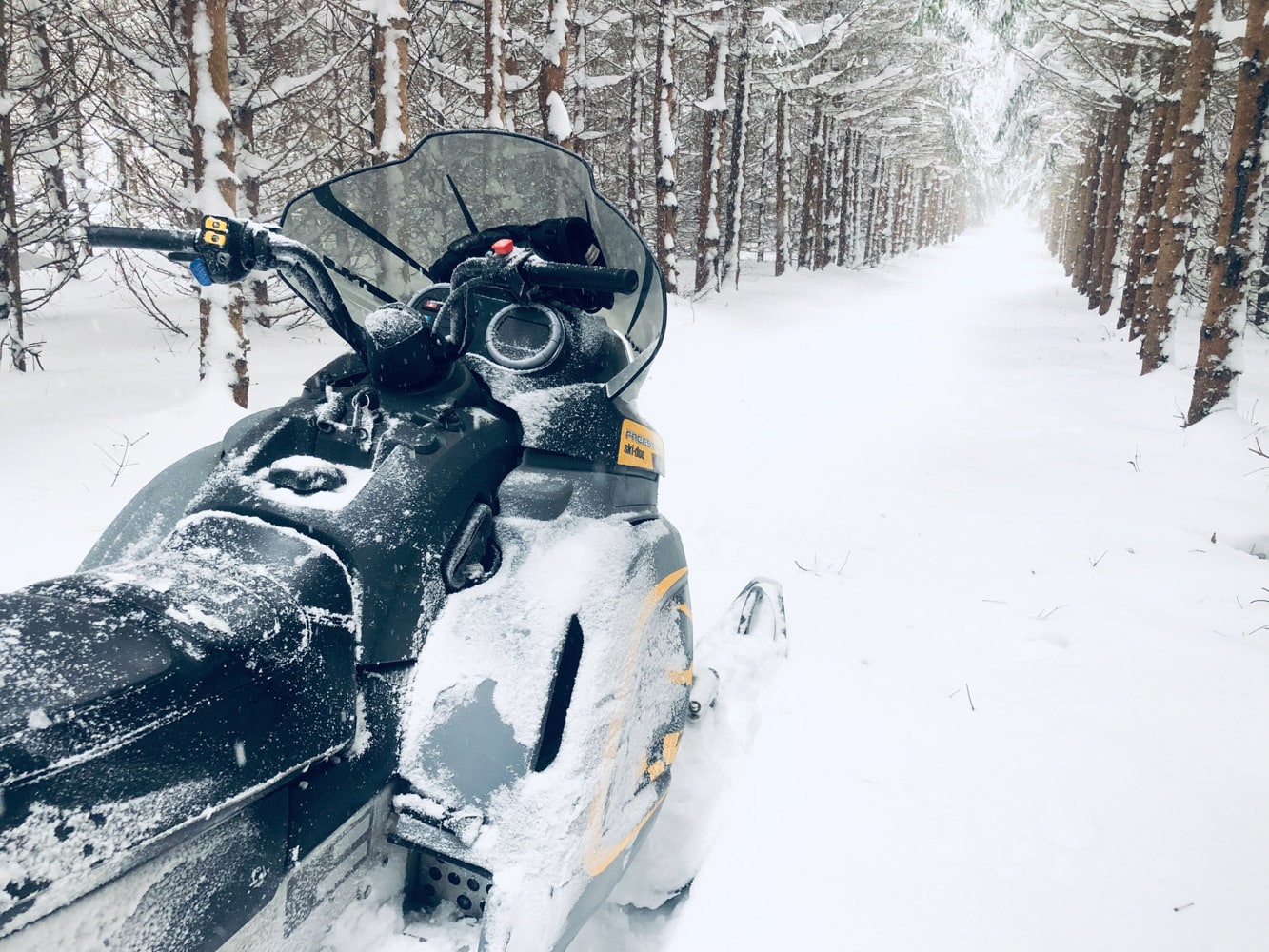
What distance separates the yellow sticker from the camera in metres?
1.84

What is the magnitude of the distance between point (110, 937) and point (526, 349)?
139 cm

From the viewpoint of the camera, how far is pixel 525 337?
1880mm

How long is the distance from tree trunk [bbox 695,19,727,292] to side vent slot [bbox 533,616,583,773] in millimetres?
14040

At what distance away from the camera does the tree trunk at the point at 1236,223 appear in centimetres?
612

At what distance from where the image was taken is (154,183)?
812cm

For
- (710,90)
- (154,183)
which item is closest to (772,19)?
(710,90)

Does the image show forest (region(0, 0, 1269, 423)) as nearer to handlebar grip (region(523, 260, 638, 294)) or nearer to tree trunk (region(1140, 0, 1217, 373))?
tree trunk (region(1140, 0, 1217, 373))

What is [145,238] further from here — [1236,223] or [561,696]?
[1236,223]

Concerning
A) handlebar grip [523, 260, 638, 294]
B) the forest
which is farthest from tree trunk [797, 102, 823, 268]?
handlebar grip [523, 260, 638, 294]

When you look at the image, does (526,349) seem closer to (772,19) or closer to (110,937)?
(110,937)

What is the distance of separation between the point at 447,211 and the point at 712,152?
1371cm

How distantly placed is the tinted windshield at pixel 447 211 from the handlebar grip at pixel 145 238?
0.57 metres

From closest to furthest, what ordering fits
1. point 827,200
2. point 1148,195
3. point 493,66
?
point 493,66 → point 1148,195 → point 827,200

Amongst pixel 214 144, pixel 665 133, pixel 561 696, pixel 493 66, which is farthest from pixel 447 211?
pixel 665 133
